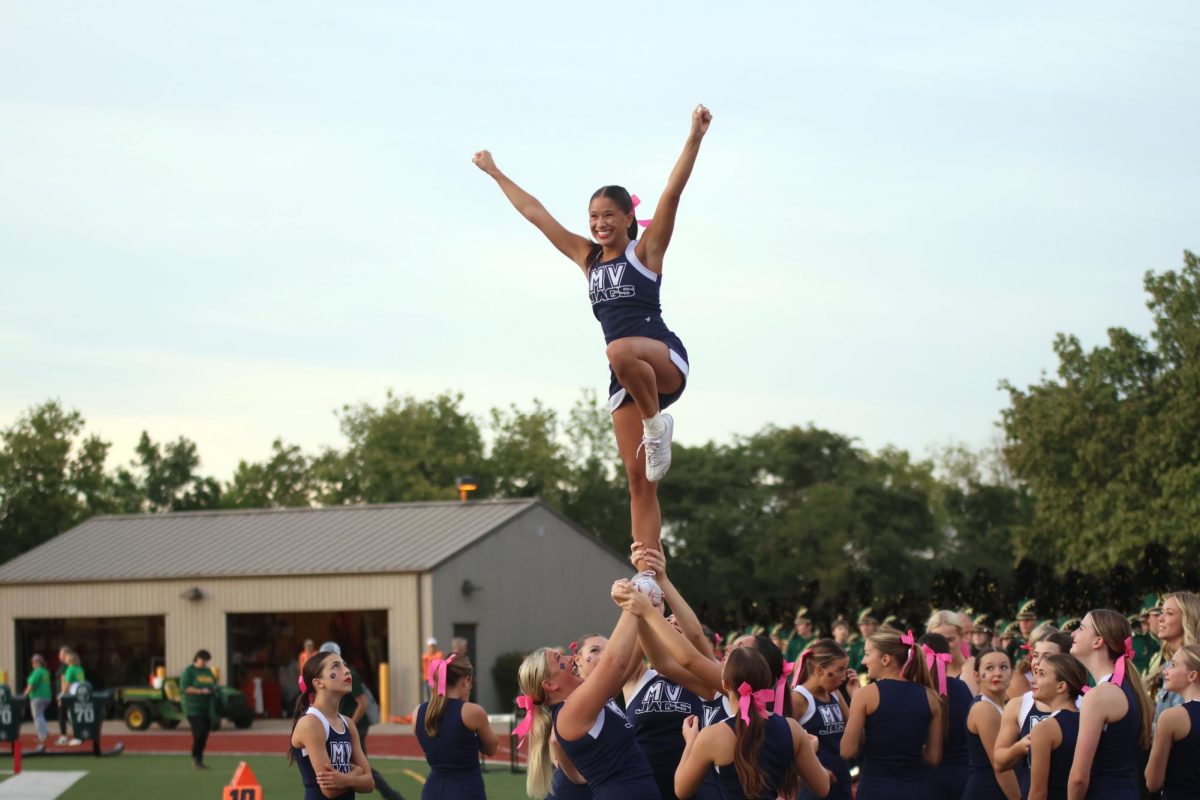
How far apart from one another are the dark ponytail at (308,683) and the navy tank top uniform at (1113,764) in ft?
12.1

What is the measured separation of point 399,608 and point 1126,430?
2129 cm

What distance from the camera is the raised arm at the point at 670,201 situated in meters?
6.20

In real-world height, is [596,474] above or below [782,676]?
above

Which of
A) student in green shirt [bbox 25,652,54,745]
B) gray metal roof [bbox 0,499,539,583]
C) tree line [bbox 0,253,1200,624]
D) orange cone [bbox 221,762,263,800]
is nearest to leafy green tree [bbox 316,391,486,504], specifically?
tree line [bbox 0,253,1200,624]

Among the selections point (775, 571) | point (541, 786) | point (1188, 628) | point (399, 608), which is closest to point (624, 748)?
point (541, 786)

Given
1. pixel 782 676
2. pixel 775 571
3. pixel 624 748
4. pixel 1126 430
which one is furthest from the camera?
pixel 775 571

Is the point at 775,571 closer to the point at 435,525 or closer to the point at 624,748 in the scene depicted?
the point at 435,525

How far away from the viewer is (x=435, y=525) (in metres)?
37.5

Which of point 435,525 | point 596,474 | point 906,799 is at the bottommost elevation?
point 906,799

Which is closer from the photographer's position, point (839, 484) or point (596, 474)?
point (839, 484)

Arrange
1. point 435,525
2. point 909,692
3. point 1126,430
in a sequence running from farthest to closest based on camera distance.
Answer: point 1126,430 → point 435,525 → point 909,692

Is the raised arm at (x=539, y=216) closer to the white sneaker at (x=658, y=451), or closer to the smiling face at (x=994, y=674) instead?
the white sneaker at (x=658, y=451)

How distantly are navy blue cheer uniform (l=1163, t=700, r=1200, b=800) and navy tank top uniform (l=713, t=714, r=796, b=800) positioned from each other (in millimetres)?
1740

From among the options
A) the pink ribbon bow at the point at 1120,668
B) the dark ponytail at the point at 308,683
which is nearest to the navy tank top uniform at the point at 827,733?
the pink ribbon bow at the point at 1120,668
